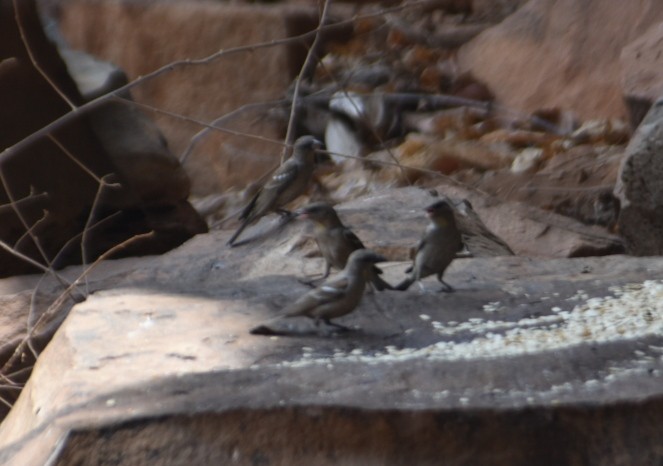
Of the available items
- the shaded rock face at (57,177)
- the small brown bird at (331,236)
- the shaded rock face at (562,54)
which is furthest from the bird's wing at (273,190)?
the shaded rock face at (562,54)

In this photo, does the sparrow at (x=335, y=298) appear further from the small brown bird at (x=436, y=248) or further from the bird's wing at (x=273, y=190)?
the bird's wing at (x=273, y=190)

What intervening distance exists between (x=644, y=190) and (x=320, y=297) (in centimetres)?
242

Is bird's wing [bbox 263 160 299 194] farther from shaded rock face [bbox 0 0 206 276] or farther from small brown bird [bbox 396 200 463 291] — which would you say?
small brown bird [bbox 396 200 463 291]

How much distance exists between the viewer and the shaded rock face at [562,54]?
930 cm

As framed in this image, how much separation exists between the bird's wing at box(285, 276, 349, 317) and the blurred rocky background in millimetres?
108

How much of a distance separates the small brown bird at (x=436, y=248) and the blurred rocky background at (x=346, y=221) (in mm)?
149

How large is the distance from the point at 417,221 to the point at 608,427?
3187mm

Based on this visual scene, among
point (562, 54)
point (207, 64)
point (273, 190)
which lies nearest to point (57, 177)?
point (273, 190)

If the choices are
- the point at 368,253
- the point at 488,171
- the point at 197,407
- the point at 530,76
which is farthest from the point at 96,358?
the point at 530,76

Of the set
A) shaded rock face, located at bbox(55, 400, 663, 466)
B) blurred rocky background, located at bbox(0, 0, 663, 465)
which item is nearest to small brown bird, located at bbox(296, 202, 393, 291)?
blurred rocky background, located at bbox(0, 0, 663, 465)

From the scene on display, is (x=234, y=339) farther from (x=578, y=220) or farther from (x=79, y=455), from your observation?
(x=578, y=220)

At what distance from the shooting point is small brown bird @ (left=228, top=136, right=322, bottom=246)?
6.36 meters

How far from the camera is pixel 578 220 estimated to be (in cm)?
743

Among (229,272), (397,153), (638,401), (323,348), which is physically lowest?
(397,153)
